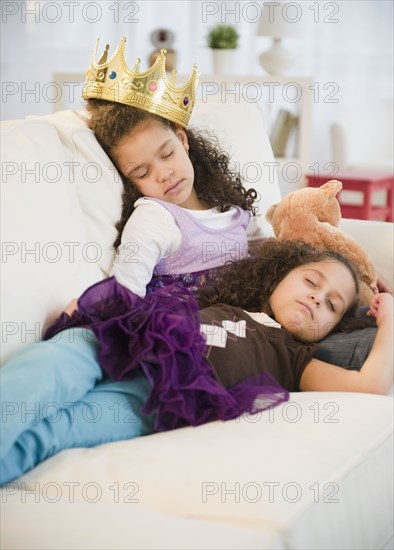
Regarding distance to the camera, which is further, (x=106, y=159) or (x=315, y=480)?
(x=106, y=159)

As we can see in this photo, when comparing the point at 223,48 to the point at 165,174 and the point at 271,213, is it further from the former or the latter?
the point at 165,174

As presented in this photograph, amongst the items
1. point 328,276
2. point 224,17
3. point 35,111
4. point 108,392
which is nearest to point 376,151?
point 224,17

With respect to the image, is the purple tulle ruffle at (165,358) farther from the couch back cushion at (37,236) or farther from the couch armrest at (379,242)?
the couch armrest at (379,242)

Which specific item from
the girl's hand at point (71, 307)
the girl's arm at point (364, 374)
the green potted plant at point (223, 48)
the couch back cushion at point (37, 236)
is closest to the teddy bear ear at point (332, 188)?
the girl's arm at point (364, 374)

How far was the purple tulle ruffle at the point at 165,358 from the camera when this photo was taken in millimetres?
1383

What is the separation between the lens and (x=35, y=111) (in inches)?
207

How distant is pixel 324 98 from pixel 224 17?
0.77m

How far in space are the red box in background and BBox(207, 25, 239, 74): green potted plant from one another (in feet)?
2.22

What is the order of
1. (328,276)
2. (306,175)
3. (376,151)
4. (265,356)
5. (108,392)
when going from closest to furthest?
(108,392), (265,356), (328,276), (306,175), (376,151)

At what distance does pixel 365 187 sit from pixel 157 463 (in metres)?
3.09

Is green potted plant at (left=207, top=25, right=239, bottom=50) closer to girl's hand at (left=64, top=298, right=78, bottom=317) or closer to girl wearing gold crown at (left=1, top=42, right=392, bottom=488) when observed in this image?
girl wearing gold crown at (left=1, top=42, right=392, bottom=488)

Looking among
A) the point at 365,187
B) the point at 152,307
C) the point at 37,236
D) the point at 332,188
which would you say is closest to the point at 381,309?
the point at 332,188

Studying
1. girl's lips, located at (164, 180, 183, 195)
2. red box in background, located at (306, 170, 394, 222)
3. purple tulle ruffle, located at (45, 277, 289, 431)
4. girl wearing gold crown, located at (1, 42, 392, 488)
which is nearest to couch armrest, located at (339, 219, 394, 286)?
girl wearing gold crown, located at (1, 42, 392, 488)

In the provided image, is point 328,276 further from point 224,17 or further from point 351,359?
point 224,17
